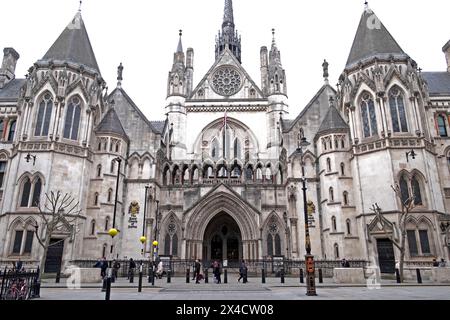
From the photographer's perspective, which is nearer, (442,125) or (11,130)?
(442,125)

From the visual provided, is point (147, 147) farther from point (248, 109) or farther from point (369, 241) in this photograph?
point (369, 241)

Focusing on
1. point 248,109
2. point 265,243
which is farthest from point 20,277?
point 248,109

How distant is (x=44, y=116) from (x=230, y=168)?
1873cm

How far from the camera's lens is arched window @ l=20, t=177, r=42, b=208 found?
85.4 feet

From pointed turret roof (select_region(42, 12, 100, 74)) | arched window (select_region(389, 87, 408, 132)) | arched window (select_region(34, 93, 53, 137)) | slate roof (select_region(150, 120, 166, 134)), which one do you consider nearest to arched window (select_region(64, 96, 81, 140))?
arched window (select_region(34, 93, 53, 137))

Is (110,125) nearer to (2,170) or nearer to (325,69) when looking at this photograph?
(2,170)

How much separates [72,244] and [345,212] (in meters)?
22.6

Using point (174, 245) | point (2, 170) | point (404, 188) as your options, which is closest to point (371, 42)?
point (404, 188)

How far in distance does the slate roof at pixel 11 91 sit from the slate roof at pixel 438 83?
41.6 m

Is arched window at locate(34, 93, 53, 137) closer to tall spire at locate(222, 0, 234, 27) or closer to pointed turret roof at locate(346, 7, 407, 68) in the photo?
pointed turret roof at locate(346, 7, 407, 68)

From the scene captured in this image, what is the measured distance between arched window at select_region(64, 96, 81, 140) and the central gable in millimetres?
17350

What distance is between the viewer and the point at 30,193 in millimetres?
26156

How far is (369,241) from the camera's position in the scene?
25.6 metres

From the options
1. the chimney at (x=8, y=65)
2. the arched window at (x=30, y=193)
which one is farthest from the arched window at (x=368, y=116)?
the chimney at (x=8, y=65)
